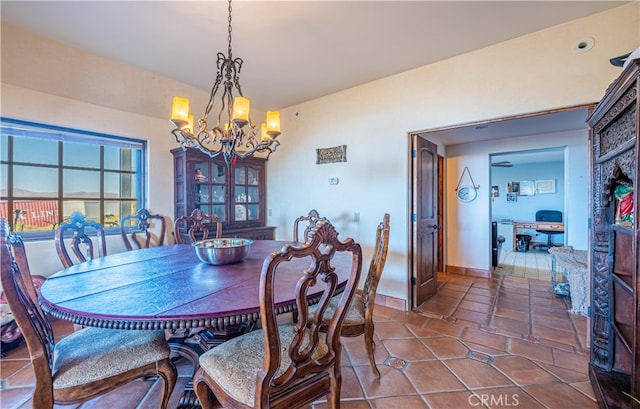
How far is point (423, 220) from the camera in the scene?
312cm

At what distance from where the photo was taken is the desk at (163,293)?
3.46 ft

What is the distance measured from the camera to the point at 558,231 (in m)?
5.97

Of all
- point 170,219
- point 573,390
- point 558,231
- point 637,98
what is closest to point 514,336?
point 573,390

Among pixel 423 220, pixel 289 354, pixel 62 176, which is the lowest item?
pixel 289 354

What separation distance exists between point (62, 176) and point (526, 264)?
7175 mm

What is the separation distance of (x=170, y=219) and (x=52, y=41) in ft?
6.50

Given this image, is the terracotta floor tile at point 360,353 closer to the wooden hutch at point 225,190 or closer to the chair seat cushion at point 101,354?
the chair seat cushion at point 101,354

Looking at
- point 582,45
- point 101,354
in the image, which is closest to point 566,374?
point 582,45

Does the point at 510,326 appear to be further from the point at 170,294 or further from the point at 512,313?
the point at 170,294

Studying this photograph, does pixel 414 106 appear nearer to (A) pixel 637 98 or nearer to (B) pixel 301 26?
(B) pixel 301 26

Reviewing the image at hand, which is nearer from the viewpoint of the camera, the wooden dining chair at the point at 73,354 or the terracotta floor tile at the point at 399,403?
the wooden dining chair at the point at 73,354

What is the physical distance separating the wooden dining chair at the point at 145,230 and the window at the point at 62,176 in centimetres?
16

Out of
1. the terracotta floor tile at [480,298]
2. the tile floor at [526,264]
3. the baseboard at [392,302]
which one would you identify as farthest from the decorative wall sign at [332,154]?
the tile floor at [526,264]

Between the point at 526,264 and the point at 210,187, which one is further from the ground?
the point at 210,187
